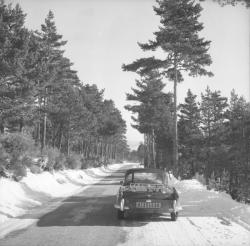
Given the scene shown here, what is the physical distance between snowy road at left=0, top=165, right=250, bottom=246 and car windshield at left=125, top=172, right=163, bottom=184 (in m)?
1.20

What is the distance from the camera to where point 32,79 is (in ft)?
99.2

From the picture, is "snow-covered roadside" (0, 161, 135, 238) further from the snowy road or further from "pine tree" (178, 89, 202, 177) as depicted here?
"pine tree" (178, 89, 202, 177)

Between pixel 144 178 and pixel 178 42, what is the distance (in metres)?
18.1

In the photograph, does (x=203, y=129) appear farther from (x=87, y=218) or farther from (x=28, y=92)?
(x=87, y=218)

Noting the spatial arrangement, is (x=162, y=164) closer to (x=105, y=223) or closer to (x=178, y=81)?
(x=178, y=81)

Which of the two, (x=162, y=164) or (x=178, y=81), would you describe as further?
(x=162, y=164)

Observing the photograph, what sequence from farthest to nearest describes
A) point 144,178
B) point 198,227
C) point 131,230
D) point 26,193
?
point 26,193, point 144,178, point 198,227, point 131,230

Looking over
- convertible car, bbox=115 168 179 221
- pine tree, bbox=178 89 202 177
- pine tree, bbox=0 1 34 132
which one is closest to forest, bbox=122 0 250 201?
pine tree, bbox=178 89 202 177

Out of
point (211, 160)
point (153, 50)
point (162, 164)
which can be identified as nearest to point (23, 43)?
point (153, 50)

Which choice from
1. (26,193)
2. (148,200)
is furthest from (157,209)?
(26,193)

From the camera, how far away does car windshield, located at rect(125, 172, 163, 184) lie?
1284 cm

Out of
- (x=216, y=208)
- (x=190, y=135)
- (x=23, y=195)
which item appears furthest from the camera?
(x=190, y=135)

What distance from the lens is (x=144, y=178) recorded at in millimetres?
13000

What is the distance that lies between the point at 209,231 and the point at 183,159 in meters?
53.2
